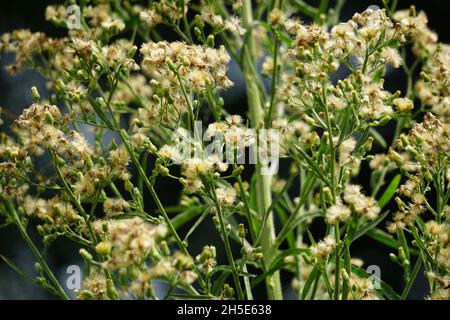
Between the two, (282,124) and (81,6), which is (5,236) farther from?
(282,124)

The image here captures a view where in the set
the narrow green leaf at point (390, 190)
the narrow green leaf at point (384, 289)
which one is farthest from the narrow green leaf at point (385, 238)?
the narrow green leaf at point (384, 289)

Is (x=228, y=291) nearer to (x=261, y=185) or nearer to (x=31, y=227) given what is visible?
(x=261, y=185)

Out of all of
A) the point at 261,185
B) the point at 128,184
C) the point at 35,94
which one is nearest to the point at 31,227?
the point at 261,185

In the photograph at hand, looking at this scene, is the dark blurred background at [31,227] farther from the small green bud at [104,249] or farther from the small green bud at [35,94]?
the small green bud at [104,249]

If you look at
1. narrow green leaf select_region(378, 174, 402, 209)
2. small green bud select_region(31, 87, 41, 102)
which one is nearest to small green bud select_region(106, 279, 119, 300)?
small green bud select_region(31, 87, 41, 102)
